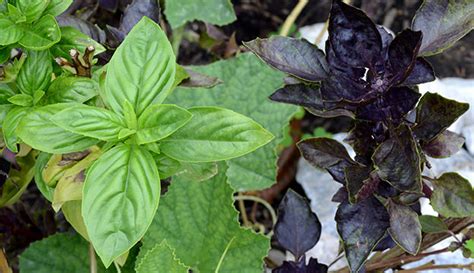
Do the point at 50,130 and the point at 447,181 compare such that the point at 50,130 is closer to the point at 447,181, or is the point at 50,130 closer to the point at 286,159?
the point at 447,181

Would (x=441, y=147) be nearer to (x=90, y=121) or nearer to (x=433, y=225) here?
(x=433, y=225)

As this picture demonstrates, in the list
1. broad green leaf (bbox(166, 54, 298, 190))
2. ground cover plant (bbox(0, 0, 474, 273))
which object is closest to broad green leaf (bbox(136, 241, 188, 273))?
ground cover plant (bbox(0, 0, 474, 273))

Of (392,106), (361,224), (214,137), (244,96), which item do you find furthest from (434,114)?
(244,96)

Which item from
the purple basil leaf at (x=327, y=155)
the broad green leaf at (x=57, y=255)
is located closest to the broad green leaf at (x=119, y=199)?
the purple basil leaf at (x=327, y=155)

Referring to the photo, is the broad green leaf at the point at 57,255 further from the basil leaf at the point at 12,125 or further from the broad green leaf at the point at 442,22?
the broad green leaf at the point at 442,22

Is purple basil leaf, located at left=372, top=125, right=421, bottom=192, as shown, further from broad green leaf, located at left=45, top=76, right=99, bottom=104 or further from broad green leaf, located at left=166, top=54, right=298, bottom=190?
broad green leaf, located at left=166, top=54, right=298, bottom=190

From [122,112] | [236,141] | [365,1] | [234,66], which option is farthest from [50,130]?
[365,1]
